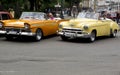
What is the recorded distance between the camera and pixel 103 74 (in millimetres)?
9055

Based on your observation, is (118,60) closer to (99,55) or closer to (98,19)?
(99,55)

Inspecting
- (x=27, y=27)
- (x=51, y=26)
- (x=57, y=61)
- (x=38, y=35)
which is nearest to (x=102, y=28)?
(x=51, y=26)

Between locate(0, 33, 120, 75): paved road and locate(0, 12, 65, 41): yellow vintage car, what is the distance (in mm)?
1365

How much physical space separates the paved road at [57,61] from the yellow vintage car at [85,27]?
221 cm

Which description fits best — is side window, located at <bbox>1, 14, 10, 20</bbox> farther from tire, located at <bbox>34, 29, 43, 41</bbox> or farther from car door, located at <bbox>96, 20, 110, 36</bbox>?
car door, located at <bbox>96, 20, 110, 36</bbox>

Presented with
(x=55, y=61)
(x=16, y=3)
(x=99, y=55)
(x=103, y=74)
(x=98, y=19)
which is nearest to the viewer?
(x=103, y=74)

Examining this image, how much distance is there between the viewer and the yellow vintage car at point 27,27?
16688 millimetres

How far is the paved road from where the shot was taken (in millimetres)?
9414

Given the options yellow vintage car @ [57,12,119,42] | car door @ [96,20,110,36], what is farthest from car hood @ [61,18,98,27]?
car door @ [96,20,110,36]

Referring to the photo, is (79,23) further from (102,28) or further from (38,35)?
(38,35)

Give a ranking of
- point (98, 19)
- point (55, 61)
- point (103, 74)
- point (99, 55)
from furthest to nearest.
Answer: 1. point (98, 19)
2. point (99, 55)
3. point (55, 61)
4. point (103, 74)

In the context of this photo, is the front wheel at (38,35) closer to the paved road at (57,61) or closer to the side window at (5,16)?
the paved road at (57,61)

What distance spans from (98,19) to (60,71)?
1015cm

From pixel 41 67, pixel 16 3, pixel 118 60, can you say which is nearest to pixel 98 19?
pixel 118 60
